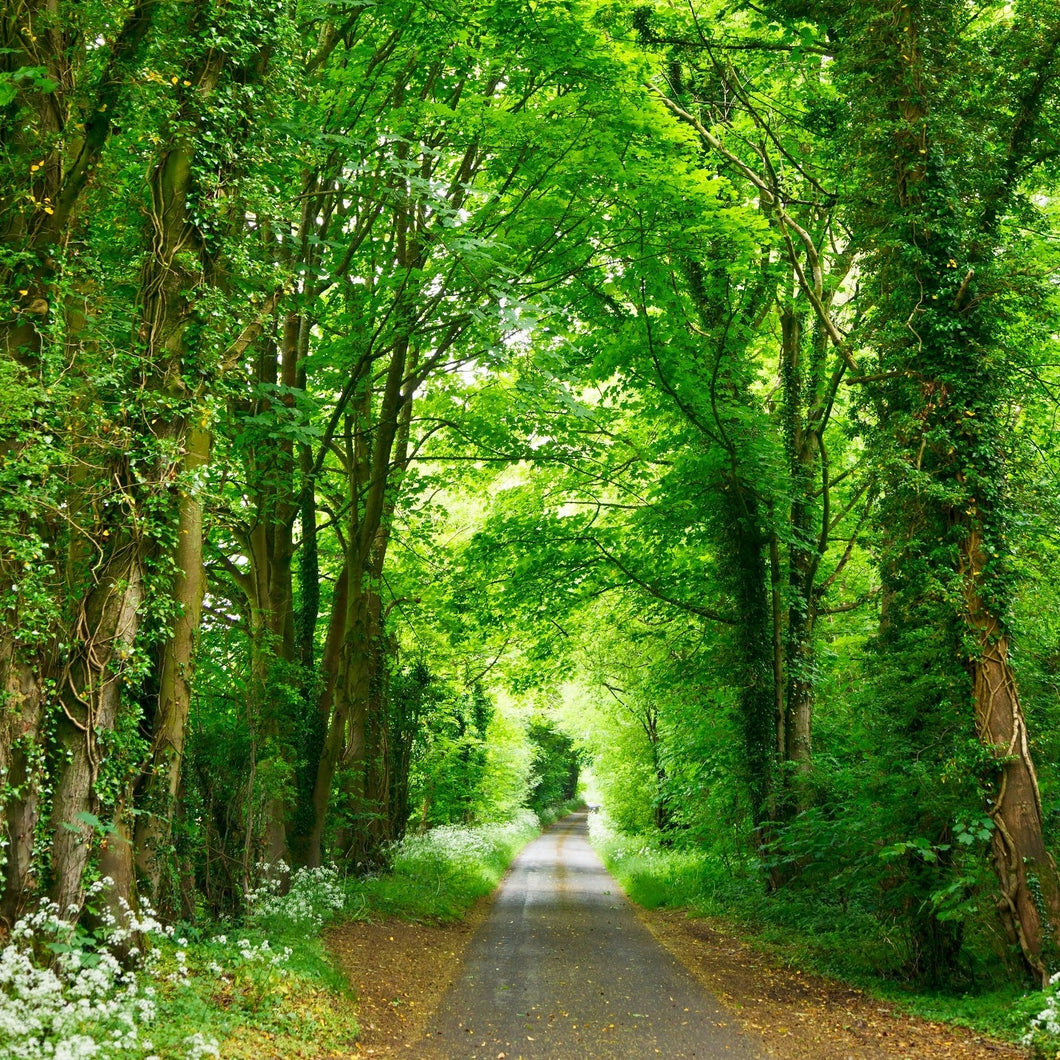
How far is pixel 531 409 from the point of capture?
13758 mm

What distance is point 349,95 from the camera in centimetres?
980

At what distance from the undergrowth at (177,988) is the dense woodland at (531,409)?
403 millimetres

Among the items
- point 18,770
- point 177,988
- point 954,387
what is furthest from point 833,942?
point 18,770

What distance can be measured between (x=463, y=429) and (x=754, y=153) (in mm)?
6782

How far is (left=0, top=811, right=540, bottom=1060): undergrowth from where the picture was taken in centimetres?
455

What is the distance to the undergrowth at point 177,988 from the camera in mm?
4555

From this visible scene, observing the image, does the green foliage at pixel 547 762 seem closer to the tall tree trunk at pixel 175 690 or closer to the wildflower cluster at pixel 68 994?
the tall tree trunk at pixel 175 690

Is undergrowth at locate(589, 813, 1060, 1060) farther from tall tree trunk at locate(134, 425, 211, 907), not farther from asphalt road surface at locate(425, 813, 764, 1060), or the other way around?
tall tree trunk at locate(134, 425, 211, 907)

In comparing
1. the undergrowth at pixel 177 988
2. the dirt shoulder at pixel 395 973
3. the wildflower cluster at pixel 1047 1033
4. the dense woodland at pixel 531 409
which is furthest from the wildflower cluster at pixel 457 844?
the wildflower cluster at pixel 1047 1033

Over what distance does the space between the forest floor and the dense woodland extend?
1082 millimetres

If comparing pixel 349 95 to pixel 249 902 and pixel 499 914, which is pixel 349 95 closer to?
pixel 249 902

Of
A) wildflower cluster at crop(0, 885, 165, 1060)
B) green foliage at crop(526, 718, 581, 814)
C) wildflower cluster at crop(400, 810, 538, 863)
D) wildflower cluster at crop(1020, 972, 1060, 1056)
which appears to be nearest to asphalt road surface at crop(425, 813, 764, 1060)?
wildflower cluster at crop(1020, 972, 1060, 1056)

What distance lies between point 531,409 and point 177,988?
9733 millimetres

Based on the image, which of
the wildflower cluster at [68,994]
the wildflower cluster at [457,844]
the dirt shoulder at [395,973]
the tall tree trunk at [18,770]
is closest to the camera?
the wildflower cluster at [68,994]
